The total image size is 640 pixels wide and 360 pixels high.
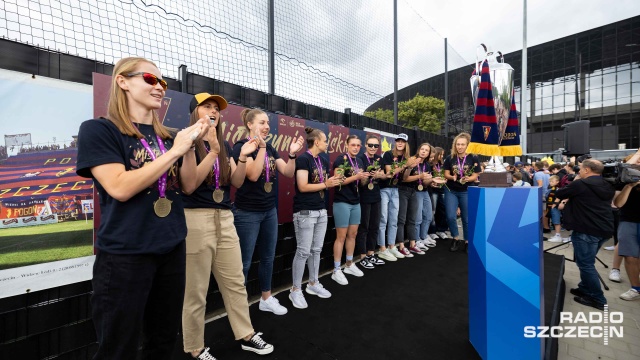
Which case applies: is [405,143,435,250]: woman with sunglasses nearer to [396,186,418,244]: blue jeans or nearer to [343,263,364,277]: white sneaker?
[396,186,418,244]: blue jeans

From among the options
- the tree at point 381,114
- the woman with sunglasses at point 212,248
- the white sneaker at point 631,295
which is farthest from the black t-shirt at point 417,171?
the woman with sunglasses at point 212,248

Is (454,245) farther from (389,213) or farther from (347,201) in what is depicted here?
(347,201)

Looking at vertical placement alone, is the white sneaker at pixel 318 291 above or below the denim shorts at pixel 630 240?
below

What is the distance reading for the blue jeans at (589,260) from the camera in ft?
10.3

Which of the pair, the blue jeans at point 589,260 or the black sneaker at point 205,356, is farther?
the blue jeans at point 589,260

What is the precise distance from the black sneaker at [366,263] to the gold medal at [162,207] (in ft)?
10.9

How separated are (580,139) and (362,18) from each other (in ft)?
13.9

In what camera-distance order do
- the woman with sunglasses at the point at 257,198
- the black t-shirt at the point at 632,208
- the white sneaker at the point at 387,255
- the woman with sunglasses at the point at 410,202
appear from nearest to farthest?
the woman with sunglasses at the point at 257,198, the black t-shirt at the point at 632,208, the white sneaker at the point at 387,255, the woman with sunglasses at the point at 410,202

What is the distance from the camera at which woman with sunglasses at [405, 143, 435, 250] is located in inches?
190

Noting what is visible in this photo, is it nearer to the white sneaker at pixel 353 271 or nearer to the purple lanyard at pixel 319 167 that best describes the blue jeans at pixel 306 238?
the purple lanyard at pixel 319 167

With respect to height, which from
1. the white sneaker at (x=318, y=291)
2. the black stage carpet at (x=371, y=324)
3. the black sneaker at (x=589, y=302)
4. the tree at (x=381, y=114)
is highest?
the tree at (x=381, y=114)

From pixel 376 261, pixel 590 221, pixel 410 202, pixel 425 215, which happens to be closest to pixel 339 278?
pixel 376 261

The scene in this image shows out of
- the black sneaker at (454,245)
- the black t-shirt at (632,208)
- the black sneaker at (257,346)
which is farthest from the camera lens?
the black sneaker at (454,245)

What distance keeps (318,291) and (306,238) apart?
713mm
